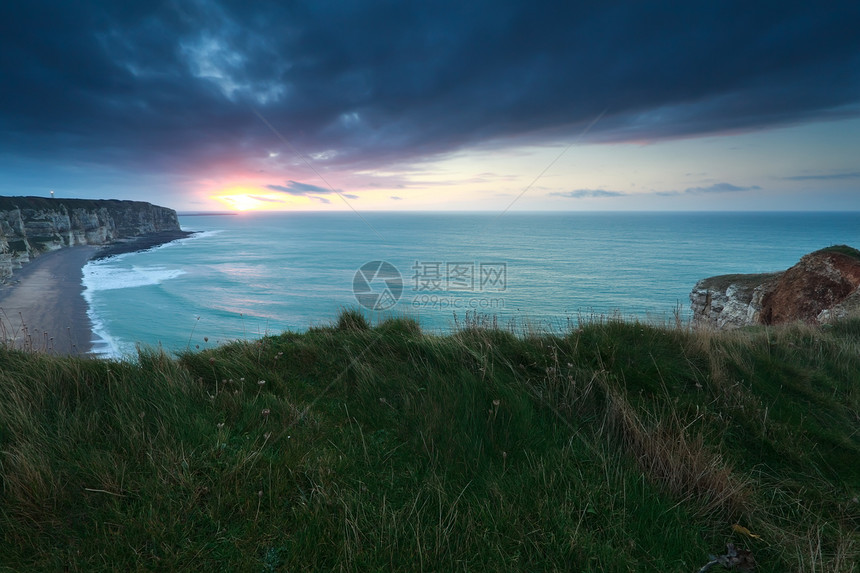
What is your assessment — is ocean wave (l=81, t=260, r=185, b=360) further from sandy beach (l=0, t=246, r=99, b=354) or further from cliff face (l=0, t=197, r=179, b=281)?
cliff face (l=0, t=197, r=179, b=281)

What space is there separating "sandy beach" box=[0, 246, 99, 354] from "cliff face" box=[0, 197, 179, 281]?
376cm

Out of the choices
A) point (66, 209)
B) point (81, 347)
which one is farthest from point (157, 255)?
point (81, 347)

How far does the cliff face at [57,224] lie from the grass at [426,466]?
8113 centimetres

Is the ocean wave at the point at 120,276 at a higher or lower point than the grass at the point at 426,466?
lower

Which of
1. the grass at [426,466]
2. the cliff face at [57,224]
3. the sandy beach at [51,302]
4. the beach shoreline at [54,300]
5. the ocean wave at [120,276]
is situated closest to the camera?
the grass at [426,466]

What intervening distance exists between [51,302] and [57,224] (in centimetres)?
6661

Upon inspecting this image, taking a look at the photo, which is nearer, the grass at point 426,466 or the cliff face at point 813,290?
the grass at point 426,466

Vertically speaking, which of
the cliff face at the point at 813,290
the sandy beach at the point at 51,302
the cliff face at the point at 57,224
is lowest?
the sandy beach at the point at 51,302

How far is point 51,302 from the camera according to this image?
4594 cm

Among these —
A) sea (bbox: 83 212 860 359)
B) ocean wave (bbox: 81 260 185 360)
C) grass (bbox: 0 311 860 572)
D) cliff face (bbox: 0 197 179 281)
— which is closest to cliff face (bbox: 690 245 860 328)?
sea (bbox: 83 212 860 359)

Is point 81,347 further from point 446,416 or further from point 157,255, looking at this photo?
point 157,255

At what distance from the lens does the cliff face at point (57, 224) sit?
72075 millimetres

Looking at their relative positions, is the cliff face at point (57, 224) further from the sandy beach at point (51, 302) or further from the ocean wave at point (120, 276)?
the ocean wave at point (120, 276)

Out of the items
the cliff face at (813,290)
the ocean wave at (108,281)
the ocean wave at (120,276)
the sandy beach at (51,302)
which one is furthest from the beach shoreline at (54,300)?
the cliff face at (813,290)
